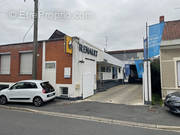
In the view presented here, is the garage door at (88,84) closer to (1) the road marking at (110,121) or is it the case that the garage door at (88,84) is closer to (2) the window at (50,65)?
(2) the window at (50,65)

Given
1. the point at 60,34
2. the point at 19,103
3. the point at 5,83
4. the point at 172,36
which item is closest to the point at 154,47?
the point at 172,36

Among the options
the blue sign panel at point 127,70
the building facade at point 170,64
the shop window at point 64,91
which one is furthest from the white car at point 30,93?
the blue sign panel at point 127,70

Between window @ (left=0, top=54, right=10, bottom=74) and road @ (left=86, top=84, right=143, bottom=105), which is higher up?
window @ (left=0, top=54, right=10, bottom=74)

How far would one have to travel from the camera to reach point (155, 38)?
8211 millimetres

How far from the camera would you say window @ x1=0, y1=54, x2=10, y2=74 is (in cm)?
1174

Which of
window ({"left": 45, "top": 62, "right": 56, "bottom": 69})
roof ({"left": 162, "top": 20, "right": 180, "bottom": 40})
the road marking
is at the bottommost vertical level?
the road marking

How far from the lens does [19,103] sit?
8.75 meters

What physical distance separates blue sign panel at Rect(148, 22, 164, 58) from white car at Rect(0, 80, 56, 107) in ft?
23.9

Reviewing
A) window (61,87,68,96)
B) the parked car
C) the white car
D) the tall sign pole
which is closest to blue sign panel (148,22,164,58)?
the tall sign pole

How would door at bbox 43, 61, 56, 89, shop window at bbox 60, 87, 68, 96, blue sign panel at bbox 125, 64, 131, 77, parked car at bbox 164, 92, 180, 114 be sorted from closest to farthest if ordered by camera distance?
1. parked car at bbox 164, 92, 180, 114
2. shop window at bbox 60, 87, 68, 96
3. door at bbox 43, 61, 56, 89
4. blue sign panel at bbox 125, 64, 131, 77

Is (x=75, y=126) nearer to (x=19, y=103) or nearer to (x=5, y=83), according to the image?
(x=19, y=103)

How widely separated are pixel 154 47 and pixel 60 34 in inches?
577

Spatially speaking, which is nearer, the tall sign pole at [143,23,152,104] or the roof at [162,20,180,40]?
the tall sign pole at [143,23,152,104]

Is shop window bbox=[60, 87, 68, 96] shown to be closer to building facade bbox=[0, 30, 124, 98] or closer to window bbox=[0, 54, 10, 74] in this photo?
building facade bbox=[0, 30, 124, 98]
